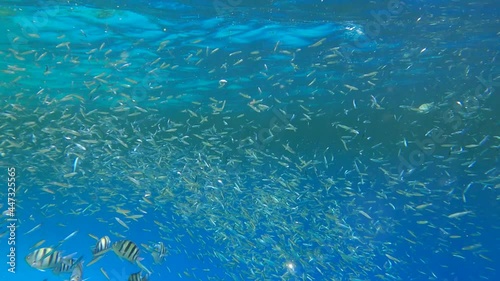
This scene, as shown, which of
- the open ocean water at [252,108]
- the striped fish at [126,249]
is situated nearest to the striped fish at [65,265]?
the open ocean water at [252,108]

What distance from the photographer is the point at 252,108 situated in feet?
73.7

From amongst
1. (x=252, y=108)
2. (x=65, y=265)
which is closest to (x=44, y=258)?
(x=65, y=265)

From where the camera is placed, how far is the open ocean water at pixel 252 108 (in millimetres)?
13422

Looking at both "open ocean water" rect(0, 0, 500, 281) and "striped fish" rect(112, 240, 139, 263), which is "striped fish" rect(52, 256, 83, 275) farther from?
"striped fish" rect(112, 240, 139, 263)

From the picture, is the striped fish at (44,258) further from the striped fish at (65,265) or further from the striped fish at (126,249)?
the striped fish at (126,249)

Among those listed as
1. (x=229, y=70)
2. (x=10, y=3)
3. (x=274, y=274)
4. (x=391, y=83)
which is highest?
(x=10, y=3)

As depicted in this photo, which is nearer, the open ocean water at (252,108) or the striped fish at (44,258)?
the striped fish at (44,258)

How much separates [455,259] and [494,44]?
26189 mm

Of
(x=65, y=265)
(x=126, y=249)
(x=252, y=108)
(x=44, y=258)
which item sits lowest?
(x=252, y=108)

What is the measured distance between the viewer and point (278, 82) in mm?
19812

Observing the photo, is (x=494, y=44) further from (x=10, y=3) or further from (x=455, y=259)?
(x=455, y=259)

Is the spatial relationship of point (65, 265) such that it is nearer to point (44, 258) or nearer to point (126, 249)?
point (44, 258)

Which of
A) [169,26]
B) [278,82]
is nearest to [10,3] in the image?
[169,26]

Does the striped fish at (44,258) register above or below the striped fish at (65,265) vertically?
above
